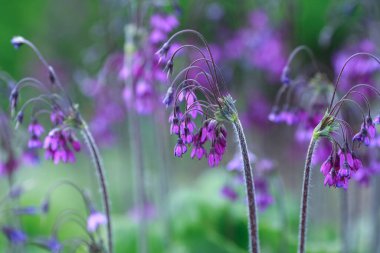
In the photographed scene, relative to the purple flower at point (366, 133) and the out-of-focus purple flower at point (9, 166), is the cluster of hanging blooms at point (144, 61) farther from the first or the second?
the purple flower at point (366, 133)

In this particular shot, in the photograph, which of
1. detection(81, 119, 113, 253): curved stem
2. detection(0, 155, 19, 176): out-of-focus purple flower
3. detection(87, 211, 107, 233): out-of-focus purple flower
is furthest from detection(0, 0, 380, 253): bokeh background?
detection(81, 119, 113, 253): curved stem

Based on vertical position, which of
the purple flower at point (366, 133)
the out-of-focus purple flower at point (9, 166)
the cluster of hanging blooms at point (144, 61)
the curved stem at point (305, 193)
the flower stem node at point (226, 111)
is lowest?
the curved stem at point (305, 193)

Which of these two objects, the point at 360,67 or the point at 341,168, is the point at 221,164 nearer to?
the point at 360,67

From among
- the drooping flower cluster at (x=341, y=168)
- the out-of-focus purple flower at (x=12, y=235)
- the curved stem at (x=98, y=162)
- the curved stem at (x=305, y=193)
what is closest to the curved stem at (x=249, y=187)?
the curved stem at (x=305, y=193)

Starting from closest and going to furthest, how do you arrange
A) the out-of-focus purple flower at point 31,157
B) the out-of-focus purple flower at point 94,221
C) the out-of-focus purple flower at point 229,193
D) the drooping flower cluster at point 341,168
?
the drooping flower cluster at point 341,168
the out-of-focus purple flower at point 94,221
the out-of-focus purple flower at point 31,157
the out-of-focus purple flower at point 229,193

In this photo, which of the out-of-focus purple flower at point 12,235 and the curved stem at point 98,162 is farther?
the out-of-focus purple flower at point 12,235

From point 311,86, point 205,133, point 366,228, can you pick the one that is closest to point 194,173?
point 366,228

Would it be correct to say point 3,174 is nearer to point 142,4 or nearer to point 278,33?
point 142,4

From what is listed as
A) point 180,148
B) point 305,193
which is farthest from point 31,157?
point 305,193
